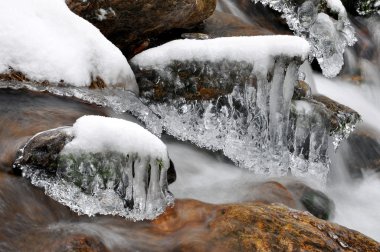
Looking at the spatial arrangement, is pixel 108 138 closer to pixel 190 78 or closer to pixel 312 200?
pixel 190 78

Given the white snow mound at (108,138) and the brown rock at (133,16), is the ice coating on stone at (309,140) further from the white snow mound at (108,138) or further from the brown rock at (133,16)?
the white snow mound at (108,138)

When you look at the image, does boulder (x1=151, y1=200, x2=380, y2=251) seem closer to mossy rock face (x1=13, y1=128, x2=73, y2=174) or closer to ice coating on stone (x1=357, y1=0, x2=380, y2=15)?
mossy rock face (x1=13, y1=128, x2=73, y2=174)

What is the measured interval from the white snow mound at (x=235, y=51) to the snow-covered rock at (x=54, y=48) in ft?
1.58

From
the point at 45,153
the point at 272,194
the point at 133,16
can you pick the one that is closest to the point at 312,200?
the point at 272,194

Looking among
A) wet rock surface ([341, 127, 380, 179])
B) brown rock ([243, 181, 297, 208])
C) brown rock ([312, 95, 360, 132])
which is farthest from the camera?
wet rock surface ([341, 127, 380, 179])

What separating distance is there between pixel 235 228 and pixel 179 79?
234 centimetres

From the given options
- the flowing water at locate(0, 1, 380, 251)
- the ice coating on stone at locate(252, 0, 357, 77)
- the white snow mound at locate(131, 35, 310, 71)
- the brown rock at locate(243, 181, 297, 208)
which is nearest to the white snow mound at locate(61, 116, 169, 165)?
the flowing water at locate(0, 1, 380, 251)

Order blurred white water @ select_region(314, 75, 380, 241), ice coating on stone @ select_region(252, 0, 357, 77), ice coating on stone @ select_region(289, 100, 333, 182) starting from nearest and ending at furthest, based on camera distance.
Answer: blurred white water @ select_region(314, 75, 380, 241)
ice coating on stone @ select_region(289, 100, 333, 182)
ice coating on stone @ select_region(252, 0, 357, 77)

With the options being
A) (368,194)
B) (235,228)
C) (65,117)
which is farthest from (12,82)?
(368,194)

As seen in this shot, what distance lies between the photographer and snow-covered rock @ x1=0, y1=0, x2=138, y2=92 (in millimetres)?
3850

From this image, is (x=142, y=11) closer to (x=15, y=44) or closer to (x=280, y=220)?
(x=15, y=44)

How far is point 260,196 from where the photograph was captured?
13.9ft

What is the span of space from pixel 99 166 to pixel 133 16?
2614mm

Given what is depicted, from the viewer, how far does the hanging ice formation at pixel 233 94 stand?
16.2 feet
